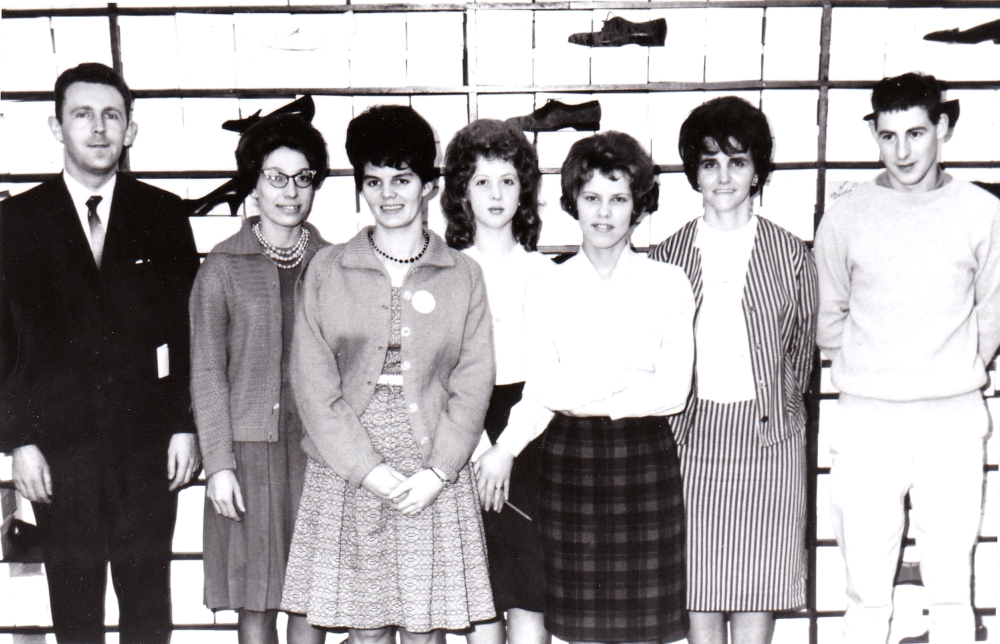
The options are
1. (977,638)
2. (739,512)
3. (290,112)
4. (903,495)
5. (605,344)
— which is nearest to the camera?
(605,344)

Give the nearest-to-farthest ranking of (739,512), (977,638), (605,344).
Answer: (605,344), (739,512), (977,638)

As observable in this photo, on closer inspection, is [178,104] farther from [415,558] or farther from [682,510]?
[682,510]

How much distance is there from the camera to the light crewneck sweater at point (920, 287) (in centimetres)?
190

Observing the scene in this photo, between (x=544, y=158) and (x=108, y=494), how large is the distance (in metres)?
1.48

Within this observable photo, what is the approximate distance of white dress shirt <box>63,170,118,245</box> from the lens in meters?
1.94

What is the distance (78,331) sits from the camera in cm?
190

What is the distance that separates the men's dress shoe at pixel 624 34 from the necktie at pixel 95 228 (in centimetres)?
137

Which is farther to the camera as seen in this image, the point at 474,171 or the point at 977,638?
the point at 977,638

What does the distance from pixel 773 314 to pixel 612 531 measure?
25.0 inches

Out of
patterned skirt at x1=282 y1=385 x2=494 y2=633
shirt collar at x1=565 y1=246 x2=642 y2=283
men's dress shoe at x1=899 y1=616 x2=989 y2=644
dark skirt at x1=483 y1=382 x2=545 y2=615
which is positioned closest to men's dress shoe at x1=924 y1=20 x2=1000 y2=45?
shirt collar at x1=565 y1=246 x2=642 y2=283

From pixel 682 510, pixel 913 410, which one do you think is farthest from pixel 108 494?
pixel 913 410

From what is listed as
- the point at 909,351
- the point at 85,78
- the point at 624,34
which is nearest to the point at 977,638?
the point at 909,351

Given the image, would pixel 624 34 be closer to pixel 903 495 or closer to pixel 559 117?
pixel 559 117

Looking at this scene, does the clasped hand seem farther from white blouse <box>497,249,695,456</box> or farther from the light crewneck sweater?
the light crewneck sweater
